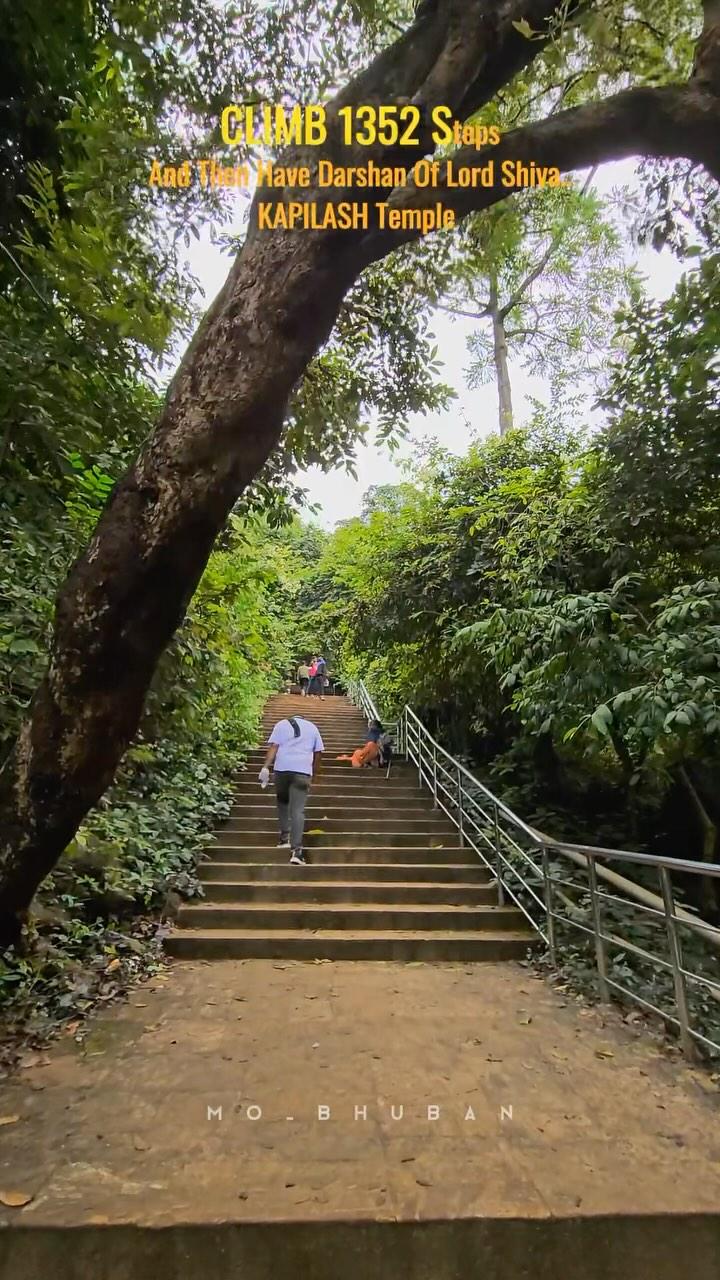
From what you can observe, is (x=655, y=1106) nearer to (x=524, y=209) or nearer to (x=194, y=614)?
(x=194, y=614)

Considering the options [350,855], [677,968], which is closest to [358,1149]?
[677,968]

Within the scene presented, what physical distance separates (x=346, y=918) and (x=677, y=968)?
2.35m

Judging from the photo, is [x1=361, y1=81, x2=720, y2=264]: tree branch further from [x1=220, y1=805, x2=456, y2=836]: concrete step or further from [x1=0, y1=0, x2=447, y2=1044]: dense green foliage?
[x1=220, y1=805, x2=456, y2=836]: concrete step

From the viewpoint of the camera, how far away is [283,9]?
3.85 metres

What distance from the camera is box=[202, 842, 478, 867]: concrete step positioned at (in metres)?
5.65

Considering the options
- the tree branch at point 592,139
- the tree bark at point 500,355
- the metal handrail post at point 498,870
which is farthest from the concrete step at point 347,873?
the tree bark at point 500,355

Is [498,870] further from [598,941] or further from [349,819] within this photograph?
[349,819]

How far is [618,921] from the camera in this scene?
4457 mm

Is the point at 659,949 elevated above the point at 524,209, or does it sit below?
below

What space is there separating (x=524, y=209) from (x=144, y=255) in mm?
2691

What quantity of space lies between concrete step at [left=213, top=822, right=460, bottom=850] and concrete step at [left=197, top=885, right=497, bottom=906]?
0.81 m

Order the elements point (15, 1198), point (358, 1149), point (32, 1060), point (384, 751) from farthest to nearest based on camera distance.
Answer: point (384, 751) < point (32, 1060) < point (358, 1149) < point (15, 1198)

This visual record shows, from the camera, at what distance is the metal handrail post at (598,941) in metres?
3.53

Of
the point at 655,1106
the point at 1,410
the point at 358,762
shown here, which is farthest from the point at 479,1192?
the point at 358,762
